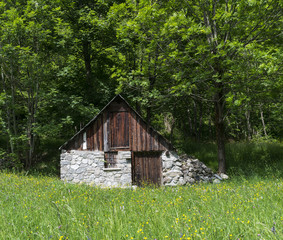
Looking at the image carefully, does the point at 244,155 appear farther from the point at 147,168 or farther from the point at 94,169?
the point at 94,169

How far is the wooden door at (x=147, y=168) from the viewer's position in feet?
43.1

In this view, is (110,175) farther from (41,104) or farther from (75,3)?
(75,3)

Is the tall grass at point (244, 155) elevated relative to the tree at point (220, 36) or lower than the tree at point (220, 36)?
lower

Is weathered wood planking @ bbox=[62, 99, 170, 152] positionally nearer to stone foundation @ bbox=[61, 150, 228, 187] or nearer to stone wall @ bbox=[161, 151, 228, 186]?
stone foundation @ bbox=[61, 150, 228, 187]

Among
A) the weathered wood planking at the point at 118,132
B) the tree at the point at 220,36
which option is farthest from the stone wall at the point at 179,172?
the weathered wood planking at the point at 118,132

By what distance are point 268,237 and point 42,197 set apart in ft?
16.0

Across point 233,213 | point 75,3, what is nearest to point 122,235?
point 233,213

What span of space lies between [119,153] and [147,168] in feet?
5.55

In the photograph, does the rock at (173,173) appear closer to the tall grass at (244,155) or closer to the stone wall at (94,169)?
the stone wall at (94,169)

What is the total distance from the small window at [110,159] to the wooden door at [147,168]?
1069mm

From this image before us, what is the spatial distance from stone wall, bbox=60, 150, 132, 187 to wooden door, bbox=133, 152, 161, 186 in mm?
459

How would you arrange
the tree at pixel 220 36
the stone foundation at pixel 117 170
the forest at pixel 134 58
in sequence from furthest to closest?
the stone foundation at pixel 117 170 < the forest at pixel 134 58 < the tree at pixel 220 36

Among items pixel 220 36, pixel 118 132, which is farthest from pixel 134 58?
pixel 118 132

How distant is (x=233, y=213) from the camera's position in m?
4.16
